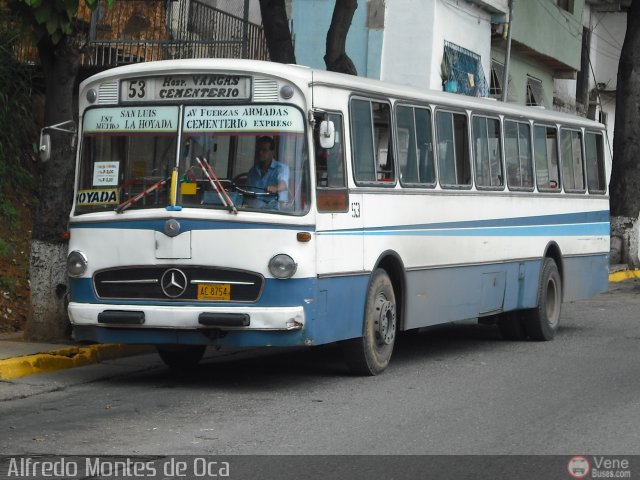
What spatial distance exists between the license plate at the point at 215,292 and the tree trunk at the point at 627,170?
57.9 feet

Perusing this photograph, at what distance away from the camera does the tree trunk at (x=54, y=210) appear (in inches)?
504

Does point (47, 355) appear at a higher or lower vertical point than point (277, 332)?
lower

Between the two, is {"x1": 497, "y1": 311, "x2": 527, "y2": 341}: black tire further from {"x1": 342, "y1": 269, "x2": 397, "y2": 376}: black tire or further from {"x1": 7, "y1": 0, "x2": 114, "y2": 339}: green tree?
{"x1": 7, "y1": 0, "x2": 114, "y2": 339}: green tree

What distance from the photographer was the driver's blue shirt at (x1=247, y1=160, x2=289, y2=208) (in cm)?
1057

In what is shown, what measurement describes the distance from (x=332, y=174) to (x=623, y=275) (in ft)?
52.2

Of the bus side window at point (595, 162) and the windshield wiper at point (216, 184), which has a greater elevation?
the bus side window at point (595, 162)

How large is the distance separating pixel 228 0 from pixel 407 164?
12451mm

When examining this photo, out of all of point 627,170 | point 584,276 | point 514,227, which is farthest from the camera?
point 627,170

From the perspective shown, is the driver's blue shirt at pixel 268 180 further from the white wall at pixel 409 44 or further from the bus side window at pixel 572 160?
the white wall at pixel 409 44

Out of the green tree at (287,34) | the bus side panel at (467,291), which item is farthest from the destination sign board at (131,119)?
the green tree at (287,34)

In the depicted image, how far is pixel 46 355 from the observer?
11.7 m

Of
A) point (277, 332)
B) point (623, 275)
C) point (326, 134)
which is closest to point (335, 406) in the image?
point (277, 332)

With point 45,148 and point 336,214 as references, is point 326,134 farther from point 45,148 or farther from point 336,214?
point 45,148

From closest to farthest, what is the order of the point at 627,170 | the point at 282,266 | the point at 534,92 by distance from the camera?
the point at 282,266, the point at 627,170, the point at 534,92
